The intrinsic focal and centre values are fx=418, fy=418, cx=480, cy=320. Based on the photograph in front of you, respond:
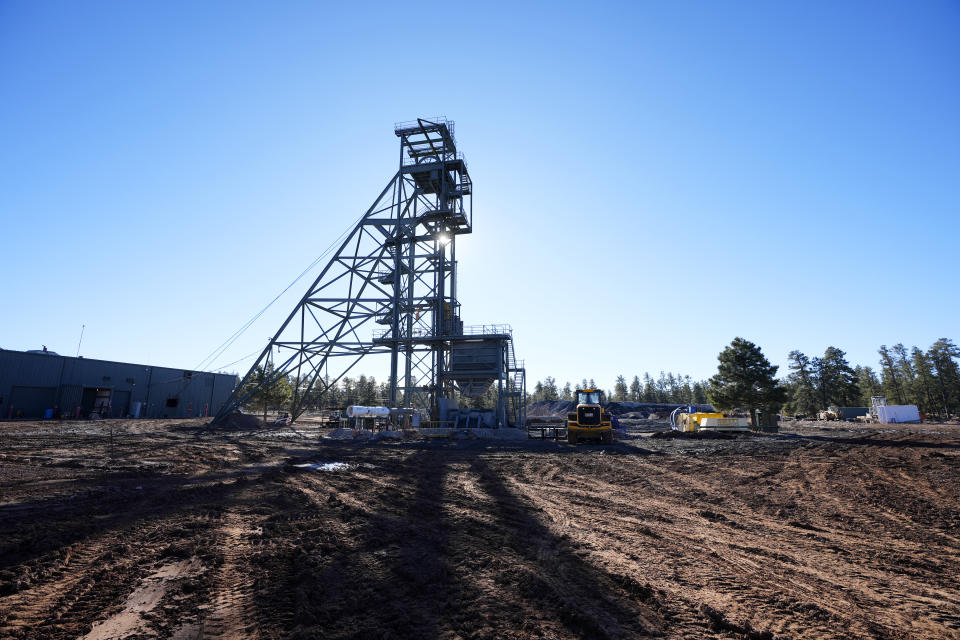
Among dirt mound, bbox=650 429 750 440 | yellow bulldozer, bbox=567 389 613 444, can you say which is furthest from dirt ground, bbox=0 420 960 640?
dirt mound, bbox=650 429 750 440

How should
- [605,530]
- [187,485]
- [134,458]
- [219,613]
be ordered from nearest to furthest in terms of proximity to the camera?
[219,613] < [605,530] < [187,485] < [134,458]

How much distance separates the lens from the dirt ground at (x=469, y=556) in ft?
10.9

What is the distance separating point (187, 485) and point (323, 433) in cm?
1870

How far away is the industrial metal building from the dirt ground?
29.7m

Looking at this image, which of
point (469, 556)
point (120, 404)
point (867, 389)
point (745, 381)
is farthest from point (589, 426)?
point (867, 389)

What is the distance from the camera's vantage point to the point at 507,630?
3.17 metres

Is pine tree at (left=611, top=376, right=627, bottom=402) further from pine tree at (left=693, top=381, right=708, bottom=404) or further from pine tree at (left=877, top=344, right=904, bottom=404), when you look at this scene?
pine tree at (left=877, top=344, right=904, bottom=404)

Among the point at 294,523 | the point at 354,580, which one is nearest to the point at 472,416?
the point at 294,523

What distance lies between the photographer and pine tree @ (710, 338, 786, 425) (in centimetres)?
4469

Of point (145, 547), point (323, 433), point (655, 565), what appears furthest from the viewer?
point (323, 433)

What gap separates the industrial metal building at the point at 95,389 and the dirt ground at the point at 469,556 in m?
29.7

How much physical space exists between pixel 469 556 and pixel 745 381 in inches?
1968

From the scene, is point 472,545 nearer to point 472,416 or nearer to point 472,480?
point 472,480

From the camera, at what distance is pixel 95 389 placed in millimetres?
41406
